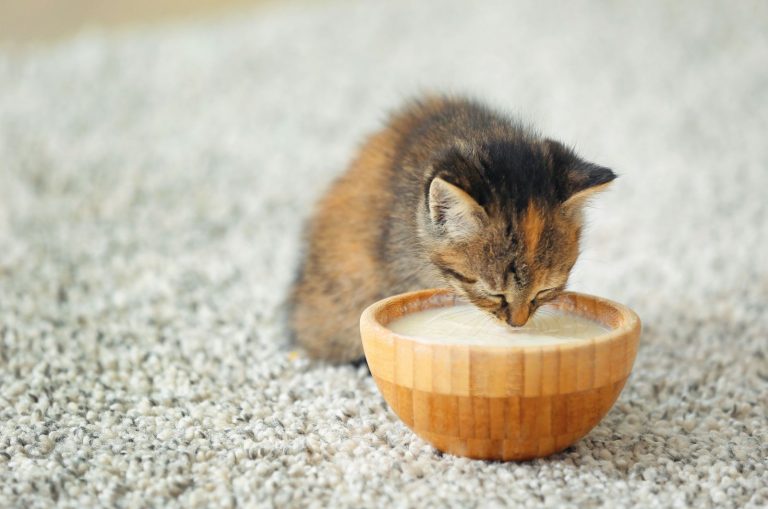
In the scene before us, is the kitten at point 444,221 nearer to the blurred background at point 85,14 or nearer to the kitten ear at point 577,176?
the kitten ear at point 577,176

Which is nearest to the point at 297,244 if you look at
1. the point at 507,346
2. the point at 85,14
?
the point at 507,346

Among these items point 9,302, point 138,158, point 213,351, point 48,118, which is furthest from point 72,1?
point 213,351

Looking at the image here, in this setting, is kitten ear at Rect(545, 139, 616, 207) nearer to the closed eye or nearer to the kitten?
the kitten

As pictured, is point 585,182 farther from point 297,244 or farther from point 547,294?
point 297,244

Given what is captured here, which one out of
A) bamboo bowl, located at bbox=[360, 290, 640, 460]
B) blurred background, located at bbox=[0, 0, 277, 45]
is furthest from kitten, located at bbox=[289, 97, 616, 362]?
blurred background, located at bbox=[0, 0, 277, 45]

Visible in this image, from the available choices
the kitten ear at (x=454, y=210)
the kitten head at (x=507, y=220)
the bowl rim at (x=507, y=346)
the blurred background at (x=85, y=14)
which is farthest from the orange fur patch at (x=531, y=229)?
the blurred background at (x=85, y=14)

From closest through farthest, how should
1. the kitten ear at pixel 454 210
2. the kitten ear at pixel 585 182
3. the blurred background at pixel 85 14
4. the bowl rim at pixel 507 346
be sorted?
the bowl rim at pixel 507 346, the kitten ear at pixel 454 210, the kitten ear at pixel 585 182, the blurred background at pixel 85 14
